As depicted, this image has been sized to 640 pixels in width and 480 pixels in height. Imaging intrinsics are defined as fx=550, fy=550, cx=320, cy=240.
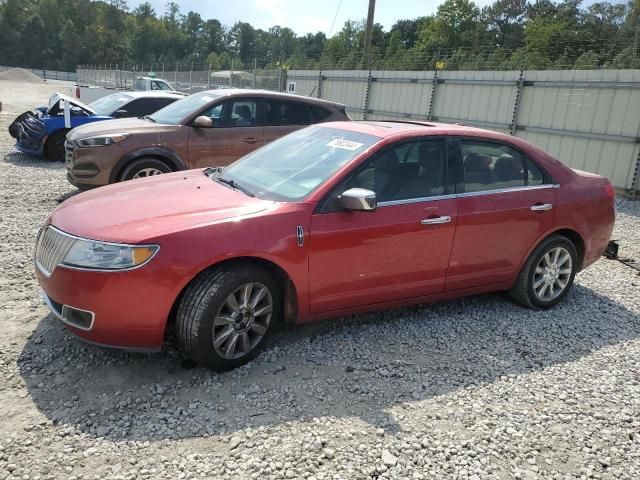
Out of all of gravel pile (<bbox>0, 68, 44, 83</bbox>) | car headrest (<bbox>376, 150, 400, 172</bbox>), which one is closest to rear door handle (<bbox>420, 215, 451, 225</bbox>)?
car headrest (<bbox>376, 150, 400, 172</bbox>)

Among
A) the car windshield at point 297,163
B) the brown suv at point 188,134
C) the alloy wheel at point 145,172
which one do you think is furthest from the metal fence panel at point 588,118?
the alloy wheel at point 145,172

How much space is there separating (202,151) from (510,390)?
18.2ft

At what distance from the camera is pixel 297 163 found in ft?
13.8

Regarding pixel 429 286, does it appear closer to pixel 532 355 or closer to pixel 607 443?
pixel 532 355

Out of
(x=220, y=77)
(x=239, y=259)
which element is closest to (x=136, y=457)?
(x=239, y=259)

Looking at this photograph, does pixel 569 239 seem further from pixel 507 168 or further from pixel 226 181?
pixel 226 181

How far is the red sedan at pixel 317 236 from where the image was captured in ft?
10.6

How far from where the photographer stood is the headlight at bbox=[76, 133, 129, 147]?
7336 millimetres

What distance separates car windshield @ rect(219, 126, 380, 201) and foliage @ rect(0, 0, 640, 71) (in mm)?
14949

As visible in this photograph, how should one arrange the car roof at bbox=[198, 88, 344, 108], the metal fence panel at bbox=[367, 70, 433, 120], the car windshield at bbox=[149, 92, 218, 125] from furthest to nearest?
1. the metal fence panel at bbox=[367, 70, 433, 120]
2. the car roof at bbox=[198, 88, 344, 108]
3. the car windshield at bbox=[149, 92, 218, 125]

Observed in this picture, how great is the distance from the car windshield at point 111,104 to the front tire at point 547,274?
8.70 m

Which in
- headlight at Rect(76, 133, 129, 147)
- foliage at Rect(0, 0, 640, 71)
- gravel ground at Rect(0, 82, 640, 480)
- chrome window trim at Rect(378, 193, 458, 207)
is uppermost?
foliage at Rect(0, 0, 640, 71)

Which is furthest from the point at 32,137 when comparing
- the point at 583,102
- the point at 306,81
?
the point at 306,81

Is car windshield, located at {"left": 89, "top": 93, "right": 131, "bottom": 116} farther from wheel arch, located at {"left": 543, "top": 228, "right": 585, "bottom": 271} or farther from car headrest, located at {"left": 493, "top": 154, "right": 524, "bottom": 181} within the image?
wheel arch, located at {"left": 543, "top": 228, "right": 585, "bottom": 271}
